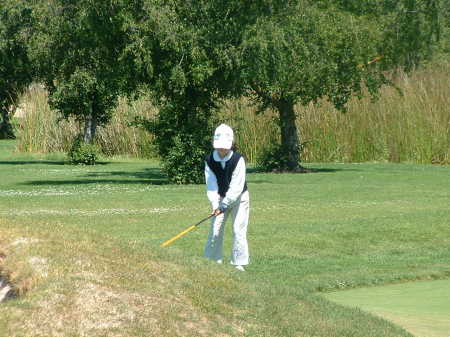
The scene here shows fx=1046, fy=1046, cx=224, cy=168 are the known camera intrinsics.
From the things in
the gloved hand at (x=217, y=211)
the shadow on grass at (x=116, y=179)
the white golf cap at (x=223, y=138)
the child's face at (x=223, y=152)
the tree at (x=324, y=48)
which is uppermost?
the tree at (x=324, y=48)

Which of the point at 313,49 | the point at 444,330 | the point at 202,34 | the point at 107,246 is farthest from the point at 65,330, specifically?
the point at 313,49

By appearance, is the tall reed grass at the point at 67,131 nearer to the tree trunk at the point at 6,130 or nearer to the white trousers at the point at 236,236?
the tree trunk at the point at 6,130

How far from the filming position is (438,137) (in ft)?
124

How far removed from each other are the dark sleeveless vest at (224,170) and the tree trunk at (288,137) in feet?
68.2

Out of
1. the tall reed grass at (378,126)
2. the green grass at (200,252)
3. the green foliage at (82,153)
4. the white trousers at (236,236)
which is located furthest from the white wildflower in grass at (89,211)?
the green foliage at (82,153)

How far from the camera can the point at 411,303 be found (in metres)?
12.0

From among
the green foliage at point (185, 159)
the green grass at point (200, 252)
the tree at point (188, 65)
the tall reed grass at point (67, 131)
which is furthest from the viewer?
the tall reed grass at point (67, 131)

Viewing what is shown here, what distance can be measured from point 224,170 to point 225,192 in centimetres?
32

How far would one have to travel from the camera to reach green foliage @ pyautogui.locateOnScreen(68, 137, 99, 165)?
40.7m

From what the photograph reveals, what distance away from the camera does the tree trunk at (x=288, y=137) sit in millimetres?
33312

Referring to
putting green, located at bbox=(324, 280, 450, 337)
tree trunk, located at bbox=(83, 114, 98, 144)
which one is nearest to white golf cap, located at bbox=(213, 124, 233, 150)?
putting green, located at bbox=(324, 280, 450, 337)

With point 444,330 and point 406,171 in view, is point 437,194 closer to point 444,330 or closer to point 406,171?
point 406,171

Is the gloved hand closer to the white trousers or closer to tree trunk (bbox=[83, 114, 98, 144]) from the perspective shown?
the white trousers

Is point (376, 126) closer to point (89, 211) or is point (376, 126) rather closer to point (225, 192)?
point (89, 211)
